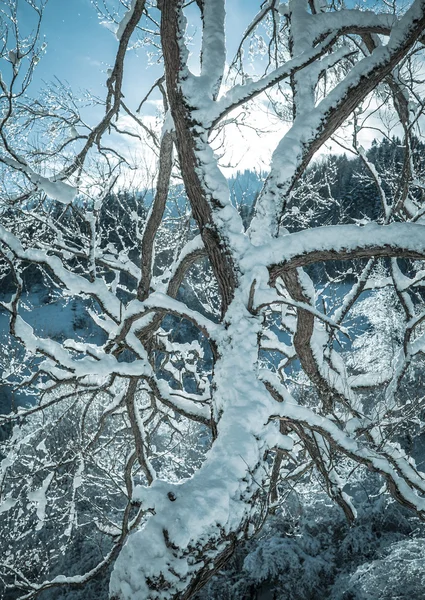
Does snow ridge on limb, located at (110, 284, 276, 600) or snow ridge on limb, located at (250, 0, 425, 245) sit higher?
snow ridge on limb, located at (250, 0, 425, 245)

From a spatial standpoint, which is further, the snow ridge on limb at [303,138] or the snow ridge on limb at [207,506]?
the snow ridge on limb at [303,138]

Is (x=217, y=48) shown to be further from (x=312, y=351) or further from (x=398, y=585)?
(x=398, y=585)

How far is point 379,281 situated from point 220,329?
2.74m

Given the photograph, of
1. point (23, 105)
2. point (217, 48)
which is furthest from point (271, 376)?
point (23, 105)

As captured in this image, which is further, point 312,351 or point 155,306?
point 312,351

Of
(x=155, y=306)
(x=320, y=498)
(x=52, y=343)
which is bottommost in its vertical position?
(x=320, y=498)

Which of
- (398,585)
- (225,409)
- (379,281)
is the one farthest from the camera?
(398,585)

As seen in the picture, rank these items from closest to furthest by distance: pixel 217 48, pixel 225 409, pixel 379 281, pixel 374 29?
pixel 225 409 < pixel 217 48 < pixel 374 29 < pixel 379 281

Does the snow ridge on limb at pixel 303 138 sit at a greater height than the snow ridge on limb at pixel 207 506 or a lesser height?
greater

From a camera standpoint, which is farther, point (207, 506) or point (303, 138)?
point (303, 138)

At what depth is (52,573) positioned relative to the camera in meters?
11.2

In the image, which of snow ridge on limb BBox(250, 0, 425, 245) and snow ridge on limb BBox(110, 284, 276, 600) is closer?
snow ridge on limb BBox(110, 284, 276, 600)

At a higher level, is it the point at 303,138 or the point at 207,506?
the point at 303,138

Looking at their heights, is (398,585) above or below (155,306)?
below
